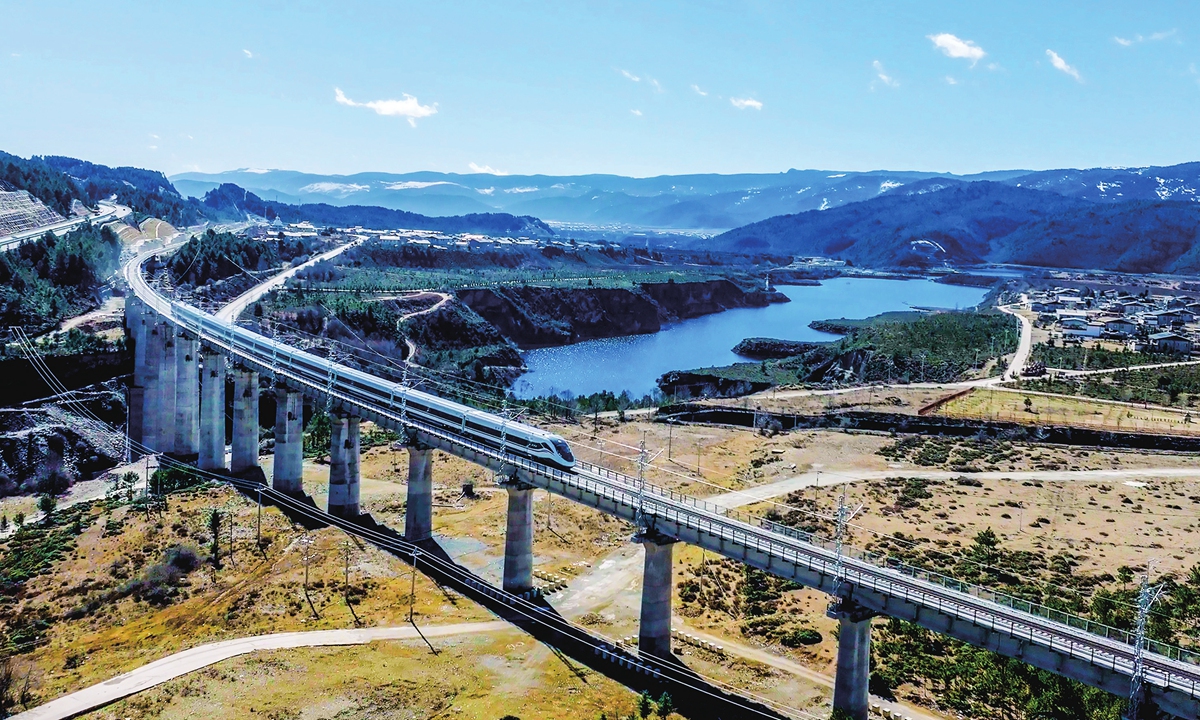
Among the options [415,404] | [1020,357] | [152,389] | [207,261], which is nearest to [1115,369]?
[1020,357]

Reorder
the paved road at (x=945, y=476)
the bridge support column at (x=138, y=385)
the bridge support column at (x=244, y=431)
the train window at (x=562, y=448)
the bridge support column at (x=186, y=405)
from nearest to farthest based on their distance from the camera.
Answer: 1. the train window at (x=562, y=448)
2. the paved road at (x=945, y=476)
3. the bridge support column at (x=244, y=431)
4. the bridge support column at (x=186, y=405)
5. the bridge support column at (x=138, y=385)

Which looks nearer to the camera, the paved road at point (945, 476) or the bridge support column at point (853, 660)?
the bridge support column at point (853, 660)

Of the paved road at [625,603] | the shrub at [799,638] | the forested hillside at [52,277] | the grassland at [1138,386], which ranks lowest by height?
the paved road at [625,603]

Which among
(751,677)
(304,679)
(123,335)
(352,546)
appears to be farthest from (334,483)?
(123,335)

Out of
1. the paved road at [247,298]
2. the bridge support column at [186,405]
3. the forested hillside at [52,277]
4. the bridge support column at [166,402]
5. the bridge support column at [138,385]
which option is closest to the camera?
the bridge support column at [186,405]

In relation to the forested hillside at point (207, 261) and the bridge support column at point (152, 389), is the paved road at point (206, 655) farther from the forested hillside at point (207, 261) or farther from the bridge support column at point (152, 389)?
the forested hillside at point (207, 261)

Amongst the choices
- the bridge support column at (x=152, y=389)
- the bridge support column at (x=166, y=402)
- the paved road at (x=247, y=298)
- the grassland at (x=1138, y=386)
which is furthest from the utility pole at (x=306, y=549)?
the grassland at (x=1138, y=386)
